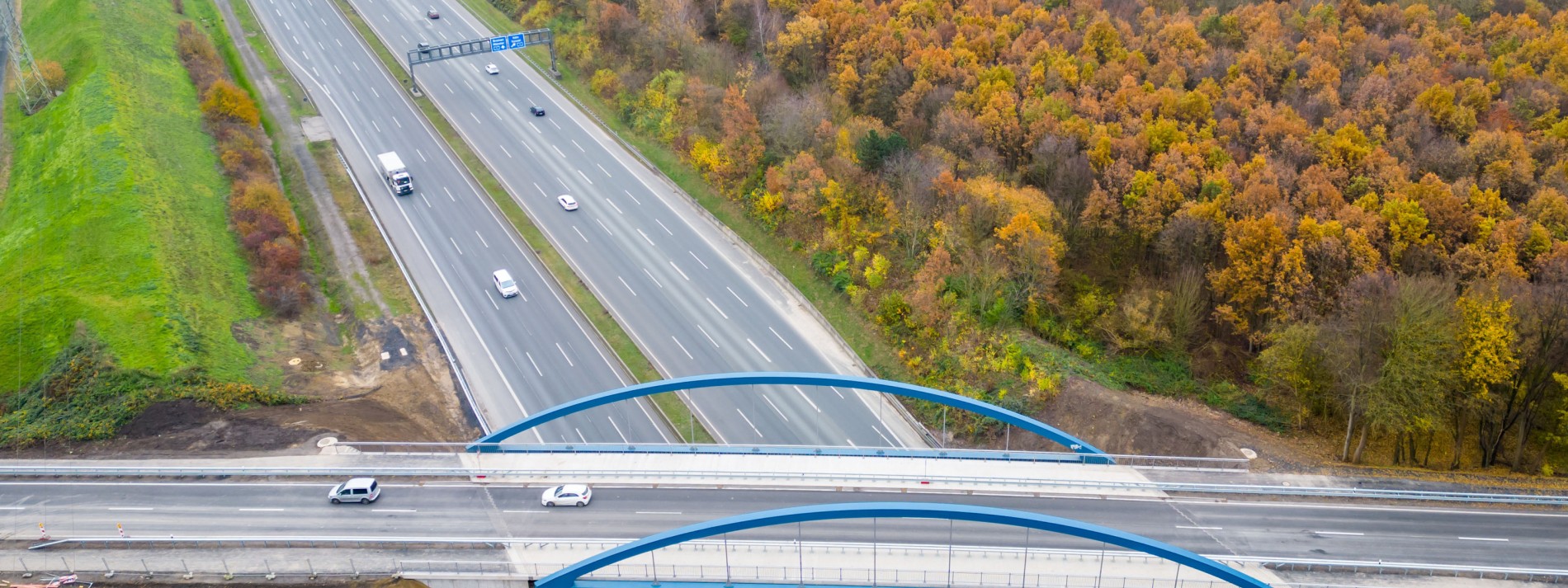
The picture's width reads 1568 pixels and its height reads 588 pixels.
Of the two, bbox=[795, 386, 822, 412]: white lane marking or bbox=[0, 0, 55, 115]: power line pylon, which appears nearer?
bbox=[795, 386, 822, 412]: white lane marking

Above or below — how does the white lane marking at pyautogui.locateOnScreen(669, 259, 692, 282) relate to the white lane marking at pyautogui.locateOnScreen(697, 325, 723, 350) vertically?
above

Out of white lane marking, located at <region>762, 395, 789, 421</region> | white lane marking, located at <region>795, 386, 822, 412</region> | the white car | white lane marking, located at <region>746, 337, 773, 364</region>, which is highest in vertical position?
the white car

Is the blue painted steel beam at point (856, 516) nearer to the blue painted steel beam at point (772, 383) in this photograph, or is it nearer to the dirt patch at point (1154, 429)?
the blue painted steel beam at point (772, 383)

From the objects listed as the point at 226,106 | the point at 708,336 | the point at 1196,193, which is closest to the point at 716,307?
the point at 708,336

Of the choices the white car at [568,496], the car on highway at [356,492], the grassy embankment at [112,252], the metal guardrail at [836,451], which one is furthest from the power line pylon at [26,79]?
the white car at [568,496]

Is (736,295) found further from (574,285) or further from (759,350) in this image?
(574,285)

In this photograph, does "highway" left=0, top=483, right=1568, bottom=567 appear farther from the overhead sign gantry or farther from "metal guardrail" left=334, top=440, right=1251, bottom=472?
the overhead sign gantry

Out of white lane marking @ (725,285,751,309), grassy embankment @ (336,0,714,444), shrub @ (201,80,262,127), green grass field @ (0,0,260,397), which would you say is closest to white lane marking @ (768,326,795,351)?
→ white lane marking @ (725,285,751,309)
